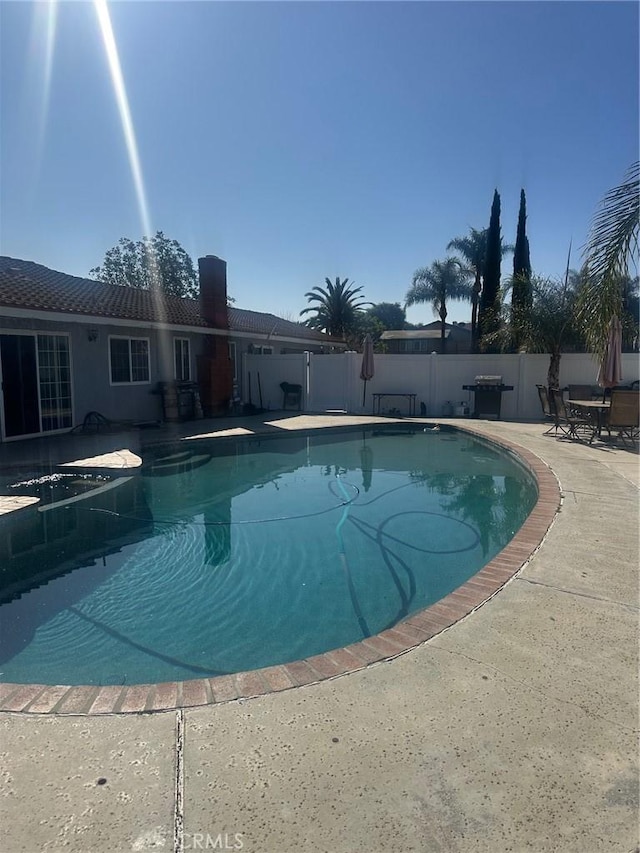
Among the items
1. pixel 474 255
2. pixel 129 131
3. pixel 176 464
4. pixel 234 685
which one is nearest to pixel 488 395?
pixel 176 464

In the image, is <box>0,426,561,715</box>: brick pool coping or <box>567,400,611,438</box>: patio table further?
<box>567,400,611,438</box>: patio table

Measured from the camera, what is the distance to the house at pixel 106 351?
10.7m

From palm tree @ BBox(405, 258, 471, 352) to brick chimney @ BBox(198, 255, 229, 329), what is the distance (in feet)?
89.6

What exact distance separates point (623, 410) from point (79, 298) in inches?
509

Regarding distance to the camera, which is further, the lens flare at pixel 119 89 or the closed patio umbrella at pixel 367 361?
the closed patio umbrella at pixel 367 361

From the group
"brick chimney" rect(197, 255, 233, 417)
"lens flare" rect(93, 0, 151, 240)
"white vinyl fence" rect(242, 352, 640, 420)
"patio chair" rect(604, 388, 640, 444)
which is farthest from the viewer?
"brick chimney" rect(197, 255, 233, 417)

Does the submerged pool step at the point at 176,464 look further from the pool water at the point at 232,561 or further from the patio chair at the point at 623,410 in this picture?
the patio chair at the point at 623,410

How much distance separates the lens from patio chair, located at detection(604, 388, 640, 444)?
10.0 m

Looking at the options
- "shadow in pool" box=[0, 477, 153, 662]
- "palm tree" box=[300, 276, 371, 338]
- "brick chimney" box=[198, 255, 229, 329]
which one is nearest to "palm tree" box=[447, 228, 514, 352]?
"palm tree" box=[300, 276, 371, 338]

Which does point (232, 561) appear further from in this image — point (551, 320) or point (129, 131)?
point (551, 320)

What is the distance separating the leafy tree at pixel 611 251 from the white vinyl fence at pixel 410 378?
867 cm

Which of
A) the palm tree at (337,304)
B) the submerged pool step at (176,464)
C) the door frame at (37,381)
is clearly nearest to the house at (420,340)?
the palm tree at (337,304)

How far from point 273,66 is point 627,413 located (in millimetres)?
9806

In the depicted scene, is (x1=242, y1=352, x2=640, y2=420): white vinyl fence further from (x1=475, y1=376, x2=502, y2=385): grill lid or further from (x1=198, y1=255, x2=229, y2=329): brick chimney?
(x1=198, y1=255, x2=229, y2=329): brick chimney
